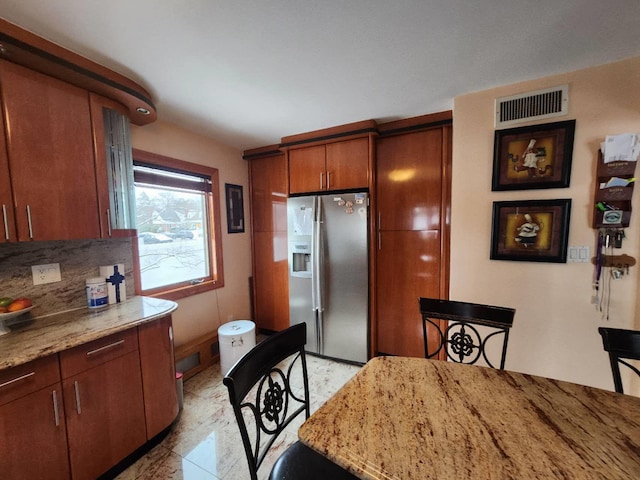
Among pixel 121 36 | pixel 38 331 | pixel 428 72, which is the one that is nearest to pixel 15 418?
pixel 38 331

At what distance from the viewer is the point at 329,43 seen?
4.59 ft

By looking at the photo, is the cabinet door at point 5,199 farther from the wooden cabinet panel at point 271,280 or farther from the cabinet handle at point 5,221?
the wooden cabinet panel at point 271,280

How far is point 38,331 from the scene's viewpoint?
1429 mm

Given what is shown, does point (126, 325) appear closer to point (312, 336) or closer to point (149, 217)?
point (149, 217)

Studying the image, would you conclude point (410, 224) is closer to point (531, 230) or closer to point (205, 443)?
point (531, 230)

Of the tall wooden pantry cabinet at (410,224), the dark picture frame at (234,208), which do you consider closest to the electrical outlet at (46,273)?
the dark picture frame at (234,208)

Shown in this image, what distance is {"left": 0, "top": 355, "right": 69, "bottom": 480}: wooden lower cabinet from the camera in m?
1.12

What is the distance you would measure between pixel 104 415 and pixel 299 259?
1.92 meters

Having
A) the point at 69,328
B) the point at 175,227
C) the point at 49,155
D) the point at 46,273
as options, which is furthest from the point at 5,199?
the point at 175,227

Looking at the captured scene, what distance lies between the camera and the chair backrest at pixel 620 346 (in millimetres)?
1075

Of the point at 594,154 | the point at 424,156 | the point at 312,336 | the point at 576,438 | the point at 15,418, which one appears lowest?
the point at 312,336

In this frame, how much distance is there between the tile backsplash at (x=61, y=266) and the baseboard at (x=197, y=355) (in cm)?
84

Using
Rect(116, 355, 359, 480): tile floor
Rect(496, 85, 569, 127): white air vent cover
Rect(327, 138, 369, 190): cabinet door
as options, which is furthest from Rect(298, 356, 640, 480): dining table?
Rect(327, 138, 369, 190): cabinet door

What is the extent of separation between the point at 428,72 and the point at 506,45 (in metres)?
0.42
